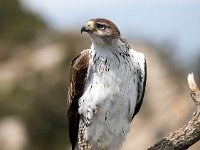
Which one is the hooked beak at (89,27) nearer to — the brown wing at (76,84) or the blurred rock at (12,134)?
the brown wing at (76,84)

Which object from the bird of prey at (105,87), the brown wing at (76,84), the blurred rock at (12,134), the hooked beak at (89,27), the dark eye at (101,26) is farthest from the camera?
the blurred rock at (12,134)

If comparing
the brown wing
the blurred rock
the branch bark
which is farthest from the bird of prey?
the blurred rock

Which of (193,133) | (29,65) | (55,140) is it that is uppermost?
(29,65)

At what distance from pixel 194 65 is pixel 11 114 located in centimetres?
886

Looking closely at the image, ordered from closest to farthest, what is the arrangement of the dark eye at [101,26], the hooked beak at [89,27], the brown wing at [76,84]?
the hooked beak at [89,27], the dark eye at [101,26], the brown wing at [76,84]

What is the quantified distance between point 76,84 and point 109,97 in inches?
20.4

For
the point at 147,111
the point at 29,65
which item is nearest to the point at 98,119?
the point at 147,111

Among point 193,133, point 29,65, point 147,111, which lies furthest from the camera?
point 29,65

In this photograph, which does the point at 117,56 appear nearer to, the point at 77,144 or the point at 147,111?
the point at 77,144

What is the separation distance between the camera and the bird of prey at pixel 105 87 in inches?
479

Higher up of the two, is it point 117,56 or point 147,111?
point 147,111

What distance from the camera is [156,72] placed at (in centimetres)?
4353

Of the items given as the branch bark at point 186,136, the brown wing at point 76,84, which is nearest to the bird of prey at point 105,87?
the brown wing at point 76,84

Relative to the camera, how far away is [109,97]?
1224 centimetres
